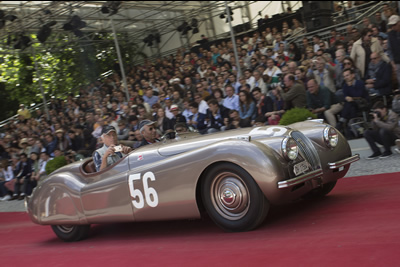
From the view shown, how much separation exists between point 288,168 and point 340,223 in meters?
0.67

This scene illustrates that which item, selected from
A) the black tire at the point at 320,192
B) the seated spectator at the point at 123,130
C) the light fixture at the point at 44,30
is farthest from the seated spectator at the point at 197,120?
the light fixture at the point at 44,30

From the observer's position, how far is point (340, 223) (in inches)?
164

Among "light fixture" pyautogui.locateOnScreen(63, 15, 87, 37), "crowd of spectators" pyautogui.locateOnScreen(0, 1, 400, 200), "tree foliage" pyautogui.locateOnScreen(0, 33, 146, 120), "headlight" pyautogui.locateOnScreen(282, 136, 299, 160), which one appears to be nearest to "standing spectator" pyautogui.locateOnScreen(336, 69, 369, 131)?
"crowd of spectators" pyautogui.locateOnScreen(0, 1, 400, 200)

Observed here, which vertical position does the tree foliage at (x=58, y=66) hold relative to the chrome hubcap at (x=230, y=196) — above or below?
above

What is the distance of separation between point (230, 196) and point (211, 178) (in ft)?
0.85

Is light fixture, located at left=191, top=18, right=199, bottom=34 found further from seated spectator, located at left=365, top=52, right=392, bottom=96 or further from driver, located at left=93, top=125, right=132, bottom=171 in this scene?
driver, located at left=93, top=125, right=132, bottom=171

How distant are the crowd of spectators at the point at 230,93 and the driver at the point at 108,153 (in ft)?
2.16

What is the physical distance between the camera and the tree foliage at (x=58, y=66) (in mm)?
22047

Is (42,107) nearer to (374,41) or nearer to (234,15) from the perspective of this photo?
(234,15)

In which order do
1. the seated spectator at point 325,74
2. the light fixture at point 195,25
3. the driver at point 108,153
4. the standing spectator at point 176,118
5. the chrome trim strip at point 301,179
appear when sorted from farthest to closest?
1. the light fixture at point 195,25
2. the standing spectator at point 176,118
3. the seated spectator at point 325,74
4. the driver at point 108,153
5. the chrome trim strip at point 301,179

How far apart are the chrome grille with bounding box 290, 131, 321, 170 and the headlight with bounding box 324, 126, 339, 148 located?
0.80 feet

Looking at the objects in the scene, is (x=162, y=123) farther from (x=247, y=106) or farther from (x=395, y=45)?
(x=395, y=45)

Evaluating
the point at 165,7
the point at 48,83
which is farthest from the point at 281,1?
the point at 48,83

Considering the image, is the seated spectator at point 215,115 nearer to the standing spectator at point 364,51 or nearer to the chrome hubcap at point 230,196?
the standing spectator at point 364,51
